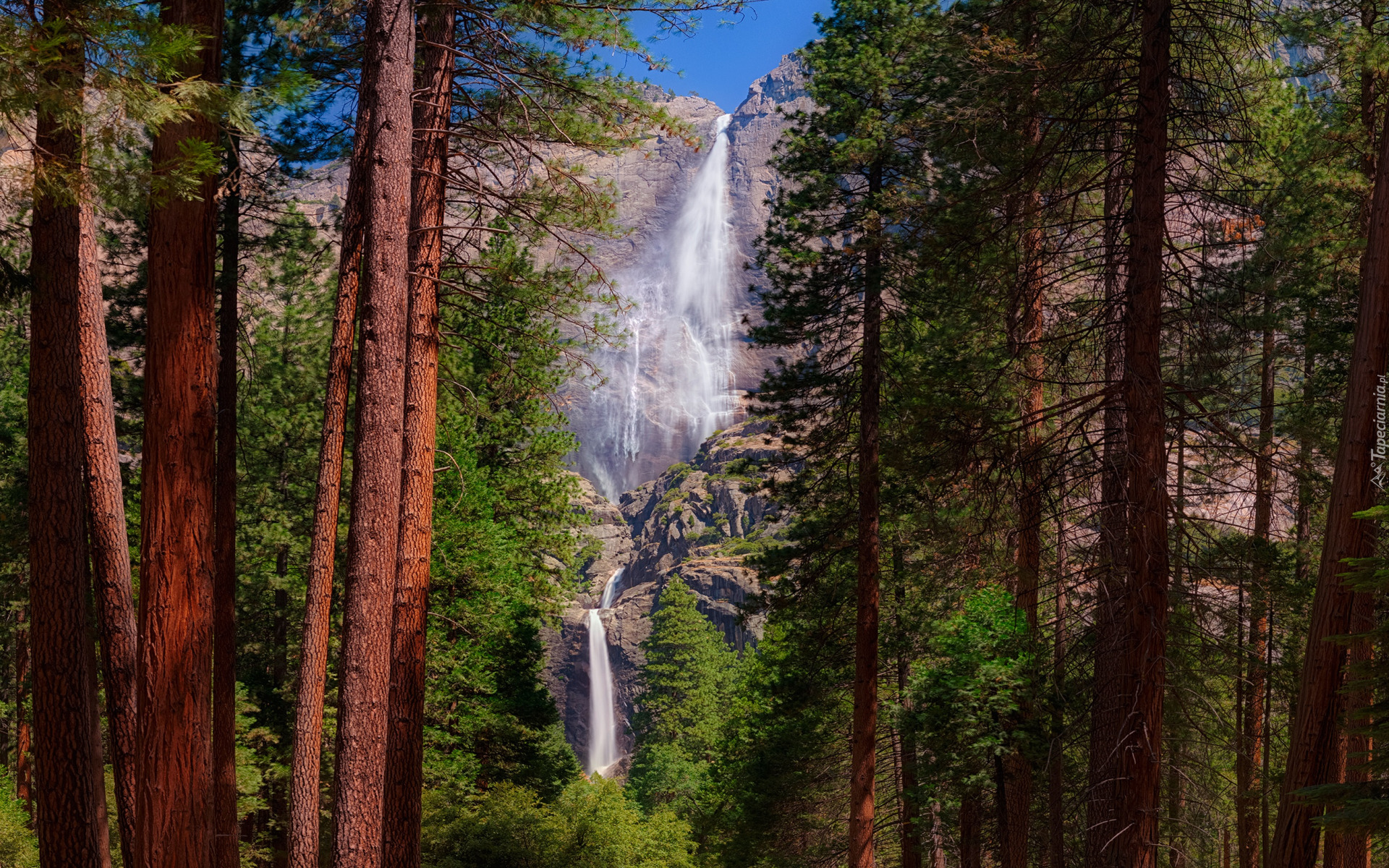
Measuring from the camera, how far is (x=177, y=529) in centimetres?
464

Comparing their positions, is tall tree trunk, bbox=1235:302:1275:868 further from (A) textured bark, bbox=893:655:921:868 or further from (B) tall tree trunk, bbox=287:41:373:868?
(B) tall tree trunk, bbox=287:41:373:868

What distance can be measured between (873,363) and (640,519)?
248ft

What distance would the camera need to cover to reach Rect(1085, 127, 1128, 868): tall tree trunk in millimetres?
4922

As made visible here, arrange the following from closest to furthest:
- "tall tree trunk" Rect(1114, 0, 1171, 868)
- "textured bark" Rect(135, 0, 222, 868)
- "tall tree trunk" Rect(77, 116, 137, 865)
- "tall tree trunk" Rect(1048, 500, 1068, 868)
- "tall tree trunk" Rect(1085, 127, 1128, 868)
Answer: "textured bark" Rect(135, 0, 222, 868), "tall tree trunk" Rect(1114, 0, 1171, 868), "tall tree trunk" Rect(1085, 127, 1128, 868), "tall tree trunk" Rect(77, 116, 137, 865), "tall tree trunk" Rect(1048, 500, 1068, 868)

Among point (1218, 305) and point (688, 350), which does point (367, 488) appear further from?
point (688, 350)

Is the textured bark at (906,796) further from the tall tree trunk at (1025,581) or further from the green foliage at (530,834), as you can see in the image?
the green foliage at (530,834)

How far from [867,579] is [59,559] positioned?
7767 mm

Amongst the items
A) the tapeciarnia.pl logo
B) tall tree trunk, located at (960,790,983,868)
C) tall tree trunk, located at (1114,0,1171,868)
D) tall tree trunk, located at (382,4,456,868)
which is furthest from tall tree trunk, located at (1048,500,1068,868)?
tall tree trunk, located at (382,4,456,868)

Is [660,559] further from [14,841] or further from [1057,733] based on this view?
[1057,733]

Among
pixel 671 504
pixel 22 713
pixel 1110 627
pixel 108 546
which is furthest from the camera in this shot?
pixel 671 504

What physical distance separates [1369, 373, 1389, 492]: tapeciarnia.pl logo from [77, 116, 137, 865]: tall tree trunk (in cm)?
770

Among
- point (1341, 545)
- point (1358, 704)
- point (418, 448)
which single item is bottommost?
point (1358, 704)

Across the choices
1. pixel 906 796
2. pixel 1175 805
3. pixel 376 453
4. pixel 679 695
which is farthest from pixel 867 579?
pixel 679 695

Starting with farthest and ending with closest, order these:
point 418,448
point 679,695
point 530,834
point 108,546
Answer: point 679,695
point 530,834
point 418,448
point 108,546
